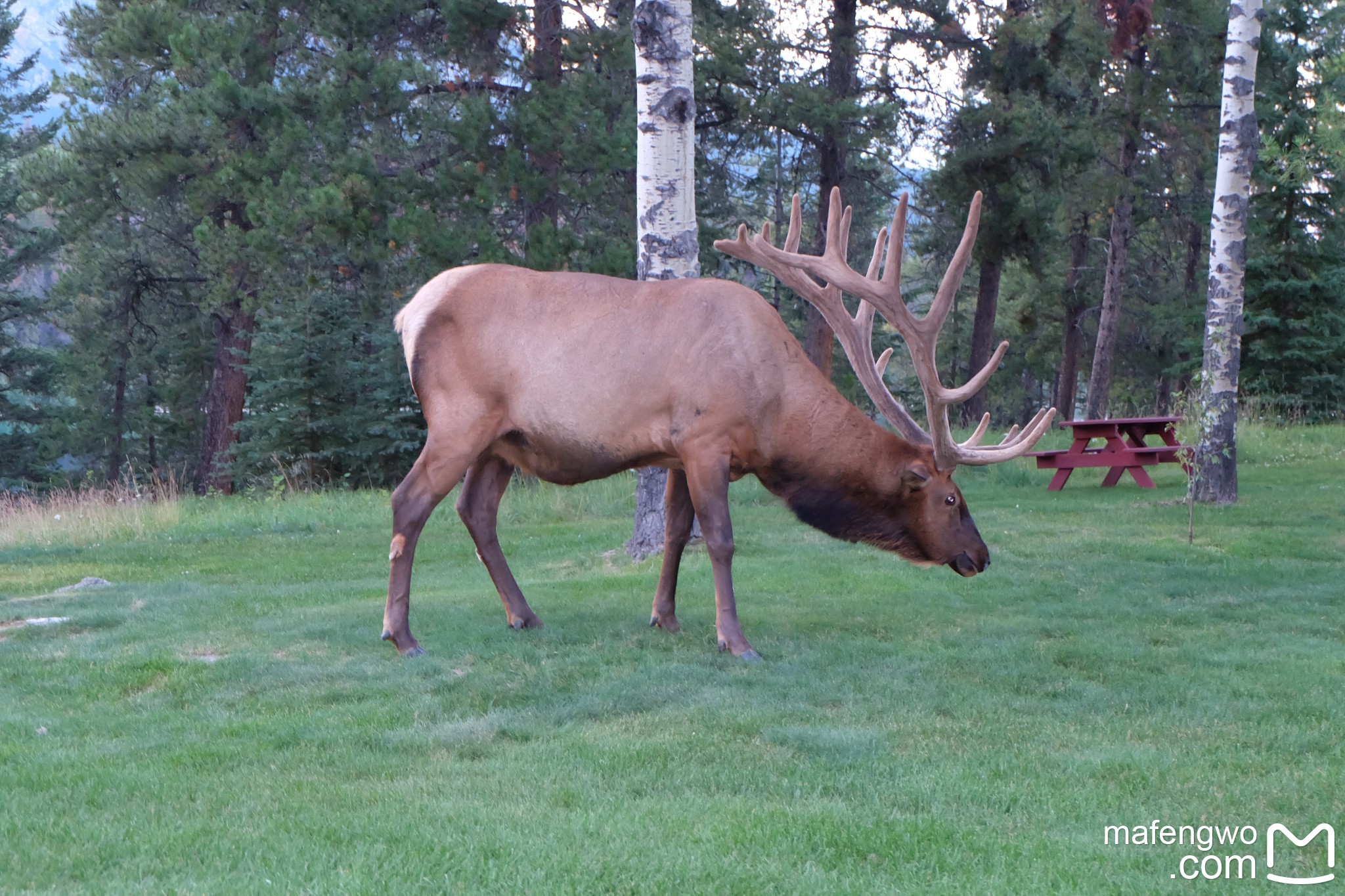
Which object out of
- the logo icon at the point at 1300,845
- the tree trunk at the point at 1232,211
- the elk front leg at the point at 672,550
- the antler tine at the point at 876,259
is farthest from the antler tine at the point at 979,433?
the tree trunk at the point at 1232,211

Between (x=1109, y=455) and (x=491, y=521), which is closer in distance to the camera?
(x=491, y=521)

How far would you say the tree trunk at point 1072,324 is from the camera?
28.0 m

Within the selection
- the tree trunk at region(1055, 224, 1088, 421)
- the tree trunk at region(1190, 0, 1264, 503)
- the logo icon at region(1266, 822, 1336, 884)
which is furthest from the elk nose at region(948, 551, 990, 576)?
the tree trunk at region(1055, 224, 1088, 421)

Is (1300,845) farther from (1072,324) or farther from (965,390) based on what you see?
(1072,324)

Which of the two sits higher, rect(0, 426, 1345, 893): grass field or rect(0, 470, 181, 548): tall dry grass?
rect(0, 426, 1345, 893): grass field

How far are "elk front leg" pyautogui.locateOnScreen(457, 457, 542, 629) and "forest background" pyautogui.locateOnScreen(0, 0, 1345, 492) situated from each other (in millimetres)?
8628

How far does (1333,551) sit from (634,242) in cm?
1189

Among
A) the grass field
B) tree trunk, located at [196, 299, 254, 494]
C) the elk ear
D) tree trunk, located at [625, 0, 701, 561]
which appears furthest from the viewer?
tree trunk, located at [196, 299, 254, 494]

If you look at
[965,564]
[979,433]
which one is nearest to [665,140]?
[979,433]

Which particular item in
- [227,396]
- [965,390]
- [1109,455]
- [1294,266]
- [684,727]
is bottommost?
[684,727]

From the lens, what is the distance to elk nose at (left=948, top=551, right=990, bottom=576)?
258 inches

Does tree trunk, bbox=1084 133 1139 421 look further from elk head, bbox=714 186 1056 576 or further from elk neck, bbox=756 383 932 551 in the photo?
elk neck, bbox=756 383 932 551

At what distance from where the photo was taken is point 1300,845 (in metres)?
3.47

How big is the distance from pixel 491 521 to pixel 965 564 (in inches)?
103
